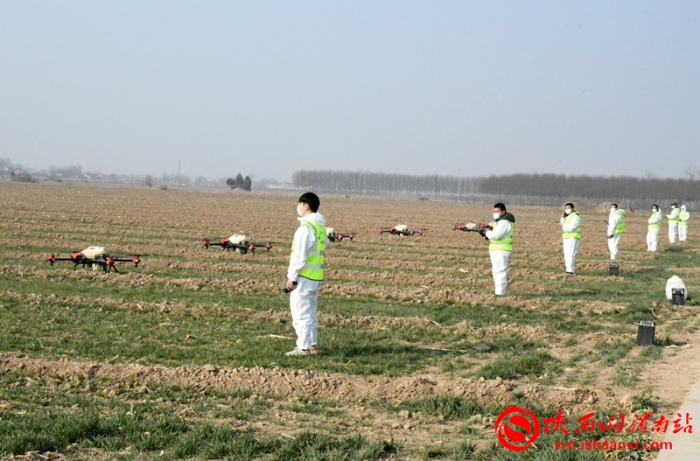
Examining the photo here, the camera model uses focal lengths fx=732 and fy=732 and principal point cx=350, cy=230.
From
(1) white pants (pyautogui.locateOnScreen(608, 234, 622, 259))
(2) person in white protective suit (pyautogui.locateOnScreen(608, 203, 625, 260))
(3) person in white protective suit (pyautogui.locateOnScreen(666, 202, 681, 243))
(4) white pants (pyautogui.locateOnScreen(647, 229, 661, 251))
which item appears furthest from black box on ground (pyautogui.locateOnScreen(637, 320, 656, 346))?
(3) person in white protective suit (pyautogui.locateOnScreen(666, 202, 681, 243))

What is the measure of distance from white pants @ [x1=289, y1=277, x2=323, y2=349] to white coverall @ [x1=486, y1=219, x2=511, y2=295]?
6.55 meters

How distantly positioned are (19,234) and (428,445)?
2204 cm

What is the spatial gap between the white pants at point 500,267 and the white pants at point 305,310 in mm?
6630

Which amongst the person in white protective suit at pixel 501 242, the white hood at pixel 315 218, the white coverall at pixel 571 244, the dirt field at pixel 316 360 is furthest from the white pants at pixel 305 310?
the white coverall at pixel 571 244

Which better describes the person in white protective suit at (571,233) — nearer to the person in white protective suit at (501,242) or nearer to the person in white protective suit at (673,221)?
the person in white protective suit at (501,242)

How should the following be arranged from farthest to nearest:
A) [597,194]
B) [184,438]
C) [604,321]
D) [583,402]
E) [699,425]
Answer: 1. [597,194]
2. [604,321]
3. [583,402]
4. [699,425]
5. [184,438]

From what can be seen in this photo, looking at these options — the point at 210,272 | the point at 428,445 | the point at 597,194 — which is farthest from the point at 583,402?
the point at 597,194

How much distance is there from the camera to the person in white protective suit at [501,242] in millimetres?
14875

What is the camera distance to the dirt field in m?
6.19

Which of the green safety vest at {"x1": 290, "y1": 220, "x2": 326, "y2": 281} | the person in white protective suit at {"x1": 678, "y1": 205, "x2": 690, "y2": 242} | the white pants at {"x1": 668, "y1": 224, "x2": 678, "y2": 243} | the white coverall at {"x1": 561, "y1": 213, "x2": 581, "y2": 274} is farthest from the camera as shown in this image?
the person in white protective suit at {"x1": 678, "y1": 205, "x2": 690, "y2": 242}

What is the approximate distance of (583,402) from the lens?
7.30m

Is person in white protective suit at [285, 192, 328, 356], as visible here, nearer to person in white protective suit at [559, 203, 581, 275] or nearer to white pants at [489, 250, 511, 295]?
white pants at [489, 250, 511, 295]

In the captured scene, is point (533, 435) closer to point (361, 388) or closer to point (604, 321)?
point (361, 388)

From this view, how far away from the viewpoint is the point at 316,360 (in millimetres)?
9148
